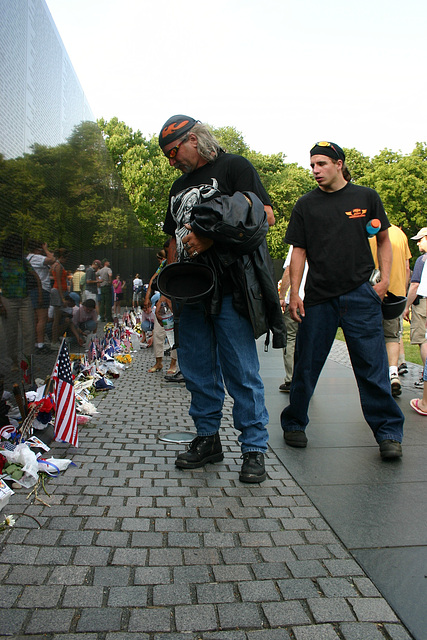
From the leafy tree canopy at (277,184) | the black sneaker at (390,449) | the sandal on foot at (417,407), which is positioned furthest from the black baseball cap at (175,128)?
the leafy tree canopy at (277,184)

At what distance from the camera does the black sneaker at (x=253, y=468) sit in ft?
10.9

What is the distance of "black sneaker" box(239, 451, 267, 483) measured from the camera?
10.9 ft

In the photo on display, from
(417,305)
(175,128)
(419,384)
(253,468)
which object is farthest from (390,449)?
(417,305)

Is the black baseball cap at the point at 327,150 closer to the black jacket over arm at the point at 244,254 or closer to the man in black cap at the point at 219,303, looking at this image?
the man in black cap at the point at 219,303

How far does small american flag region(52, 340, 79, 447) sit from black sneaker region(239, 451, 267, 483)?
1246 mm

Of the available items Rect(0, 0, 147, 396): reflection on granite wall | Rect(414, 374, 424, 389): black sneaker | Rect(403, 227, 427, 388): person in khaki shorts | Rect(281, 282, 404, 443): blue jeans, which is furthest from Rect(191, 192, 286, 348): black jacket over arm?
Rect(403, 227, 427, 388): person in khaki shorts

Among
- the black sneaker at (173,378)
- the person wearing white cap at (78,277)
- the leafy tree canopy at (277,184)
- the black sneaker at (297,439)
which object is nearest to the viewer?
the black sneaker at (297,439)

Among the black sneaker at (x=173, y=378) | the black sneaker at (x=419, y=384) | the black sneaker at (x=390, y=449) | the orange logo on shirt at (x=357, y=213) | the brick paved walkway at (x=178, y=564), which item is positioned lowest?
the black sneaker at (x=173, y=378)

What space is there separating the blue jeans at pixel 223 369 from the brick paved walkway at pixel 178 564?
0.31 meters

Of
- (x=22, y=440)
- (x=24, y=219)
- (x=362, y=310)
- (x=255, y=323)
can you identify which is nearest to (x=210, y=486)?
(x=255, y=323)

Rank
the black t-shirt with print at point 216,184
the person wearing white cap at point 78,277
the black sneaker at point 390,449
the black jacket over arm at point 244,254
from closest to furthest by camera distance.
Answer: the black jacket over arm at point 244,254 < the black t-shirt with print at point 216,184 < the black sneaker at point 390,449 < the person wearing white cap at point 78,277

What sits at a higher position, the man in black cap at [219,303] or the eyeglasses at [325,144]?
the eyeglasses at [325,144]

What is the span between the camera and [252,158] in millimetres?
54719

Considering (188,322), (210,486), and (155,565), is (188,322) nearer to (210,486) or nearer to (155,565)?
(210,486)
